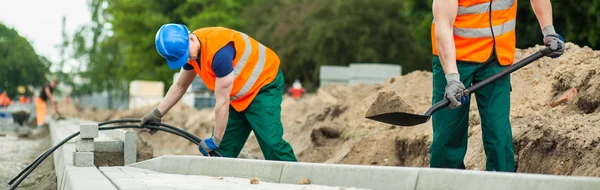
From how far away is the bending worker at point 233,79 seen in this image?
6.72 metres

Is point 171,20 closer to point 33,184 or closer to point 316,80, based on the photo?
point 316,80

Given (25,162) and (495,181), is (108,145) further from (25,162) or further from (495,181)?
(495,181)

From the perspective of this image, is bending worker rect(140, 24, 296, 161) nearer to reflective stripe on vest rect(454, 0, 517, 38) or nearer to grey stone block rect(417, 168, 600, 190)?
reflective stripe on vest rect(454, 0, 517, 38)

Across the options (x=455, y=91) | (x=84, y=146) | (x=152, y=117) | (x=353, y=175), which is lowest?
(x=84, y=146)

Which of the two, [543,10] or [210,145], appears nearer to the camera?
[543,10]

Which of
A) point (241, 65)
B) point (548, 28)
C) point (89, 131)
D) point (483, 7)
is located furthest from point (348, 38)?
point (483, 7)

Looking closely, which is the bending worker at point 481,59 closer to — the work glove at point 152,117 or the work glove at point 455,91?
the work glove at point 455,91

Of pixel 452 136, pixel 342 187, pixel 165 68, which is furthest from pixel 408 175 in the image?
pixel 165 68

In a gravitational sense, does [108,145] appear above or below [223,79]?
below

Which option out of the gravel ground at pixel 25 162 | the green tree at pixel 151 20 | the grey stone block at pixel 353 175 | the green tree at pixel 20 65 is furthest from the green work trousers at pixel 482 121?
the green tree at pixel 20 65

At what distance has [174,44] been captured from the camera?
6688 millimetres

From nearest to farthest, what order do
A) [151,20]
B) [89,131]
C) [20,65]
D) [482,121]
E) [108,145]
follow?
1. [482,121]
2. [89,131]
3. [108,145]
4. [151,20]
5. [20,65]

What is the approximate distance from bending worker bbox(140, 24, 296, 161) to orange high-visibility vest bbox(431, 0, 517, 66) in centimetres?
181

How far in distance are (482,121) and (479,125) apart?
3.23 meters
